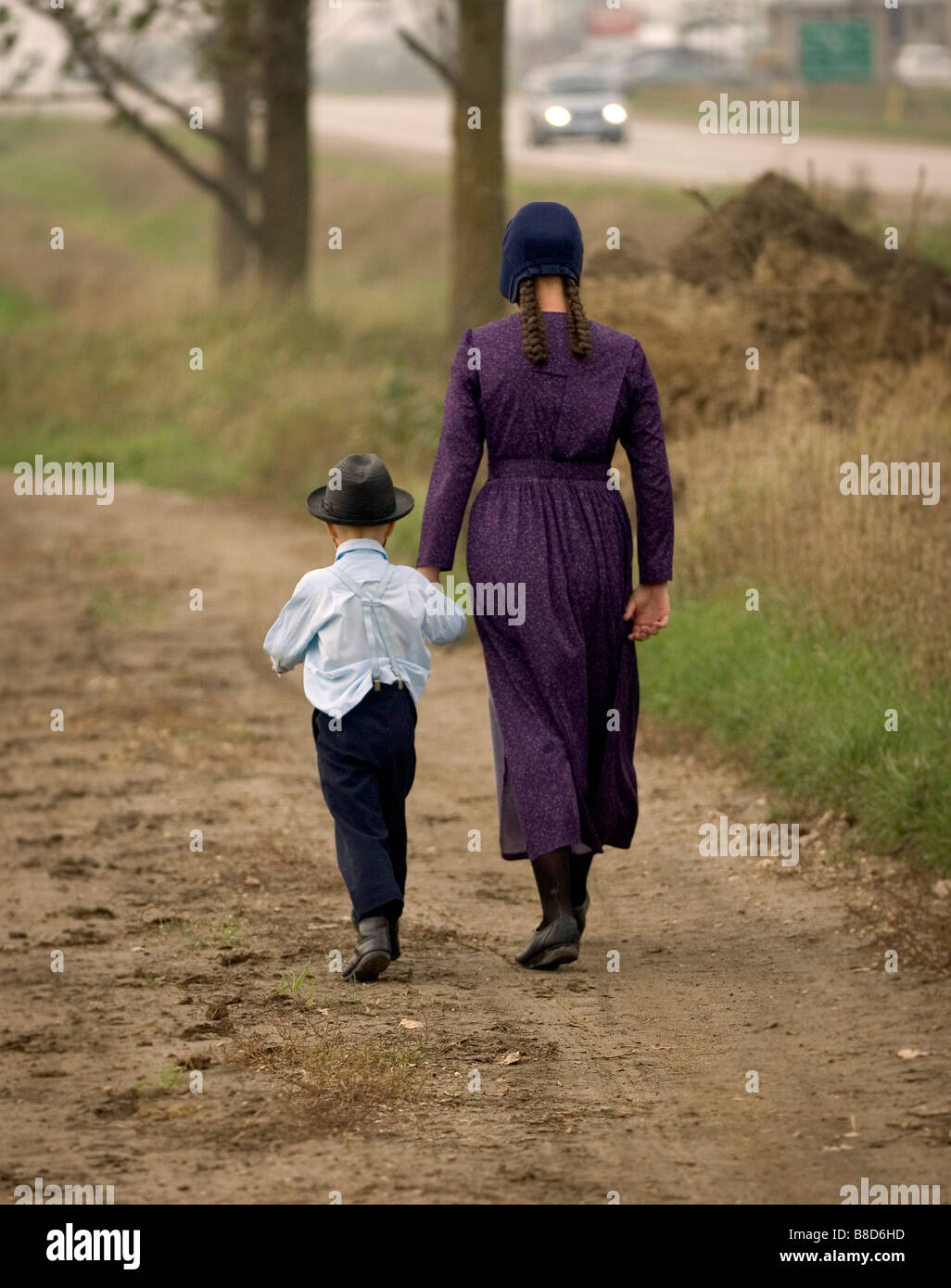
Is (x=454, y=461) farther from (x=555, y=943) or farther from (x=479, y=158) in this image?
(x=479, y=158)

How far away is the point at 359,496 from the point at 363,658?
1.46 feet

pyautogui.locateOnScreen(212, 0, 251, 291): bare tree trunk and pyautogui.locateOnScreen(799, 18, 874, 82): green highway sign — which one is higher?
pyautogui.locateOnScreen(799, 18, 874, 82): green highway sign

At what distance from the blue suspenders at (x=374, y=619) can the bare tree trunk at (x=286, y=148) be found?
52.9 feet

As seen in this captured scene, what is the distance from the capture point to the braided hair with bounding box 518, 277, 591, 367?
16.4 feet

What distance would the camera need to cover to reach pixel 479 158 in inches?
578

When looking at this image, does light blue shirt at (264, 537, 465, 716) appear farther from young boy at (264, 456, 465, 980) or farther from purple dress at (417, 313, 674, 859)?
purple dress at (417, 313, 674, 859)

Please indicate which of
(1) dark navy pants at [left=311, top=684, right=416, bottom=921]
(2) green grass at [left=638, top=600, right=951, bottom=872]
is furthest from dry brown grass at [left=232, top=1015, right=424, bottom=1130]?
(2) green grass at [left=638, top=600, right=951, bottom=872]

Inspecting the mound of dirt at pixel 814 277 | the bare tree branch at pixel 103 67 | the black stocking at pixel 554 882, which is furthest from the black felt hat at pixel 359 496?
the bare tree branch at pixel 103 67

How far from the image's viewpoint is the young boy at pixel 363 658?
4.94 m

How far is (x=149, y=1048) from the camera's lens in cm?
450

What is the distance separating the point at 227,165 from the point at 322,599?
67.4 ft

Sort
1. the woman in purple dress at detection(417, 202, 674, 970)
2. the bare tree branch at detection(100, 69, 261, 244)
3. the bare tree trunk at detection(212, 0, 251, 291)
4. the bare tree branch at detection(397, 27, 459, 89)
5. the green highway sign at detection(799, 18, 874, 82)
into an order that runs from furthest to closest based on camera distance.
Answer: the green highway sign at detection(799, 18, 874, 82) → the bare tree branch at detection(100, 69, 261, 244) → the bare tree trunk at detection(212, 0, 251, 291) → the bare tree branch at detection(397, 27, 459, 89) → the woman in purple dress at detection(417, 202, 674, 970)

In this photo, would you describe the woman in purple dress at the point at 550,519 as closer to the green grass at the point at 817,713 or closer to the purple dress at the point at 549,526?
the purple dress at the point at 549,526

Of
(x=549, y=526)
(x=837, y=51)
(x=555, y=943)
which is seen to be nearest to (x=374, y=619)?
(x=549, y=526)
